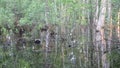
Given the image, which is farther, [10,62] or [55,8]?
[55,8]

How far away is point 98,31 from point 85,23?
3.23 m

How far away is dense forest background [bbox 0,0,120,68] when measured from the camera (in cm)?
864

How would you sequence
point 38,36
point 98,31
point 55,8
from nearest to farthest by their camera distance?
point 98,31
point 55,8
point 38,36

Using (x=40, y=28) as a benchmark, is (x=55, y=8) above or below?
above

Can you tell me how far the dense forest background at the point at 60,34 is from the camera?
8.64 m

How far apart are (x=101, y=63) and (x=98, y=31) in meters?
1.06

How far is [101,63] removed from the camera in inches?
346

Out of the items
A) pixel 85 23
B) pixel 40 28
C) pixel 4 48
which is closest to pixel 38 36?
pixel 40 28

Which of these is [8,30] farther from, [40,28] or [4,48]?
[4,48]

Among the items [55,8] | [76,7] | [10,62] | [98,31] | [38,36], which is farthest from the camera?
[38,36]

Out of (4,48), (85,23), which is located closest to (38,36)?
(85,23)

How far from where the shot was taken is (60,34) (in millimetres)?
11609

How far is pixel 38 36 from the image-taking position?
14414mm

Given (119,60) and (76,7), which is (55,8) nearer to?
(76,7)
